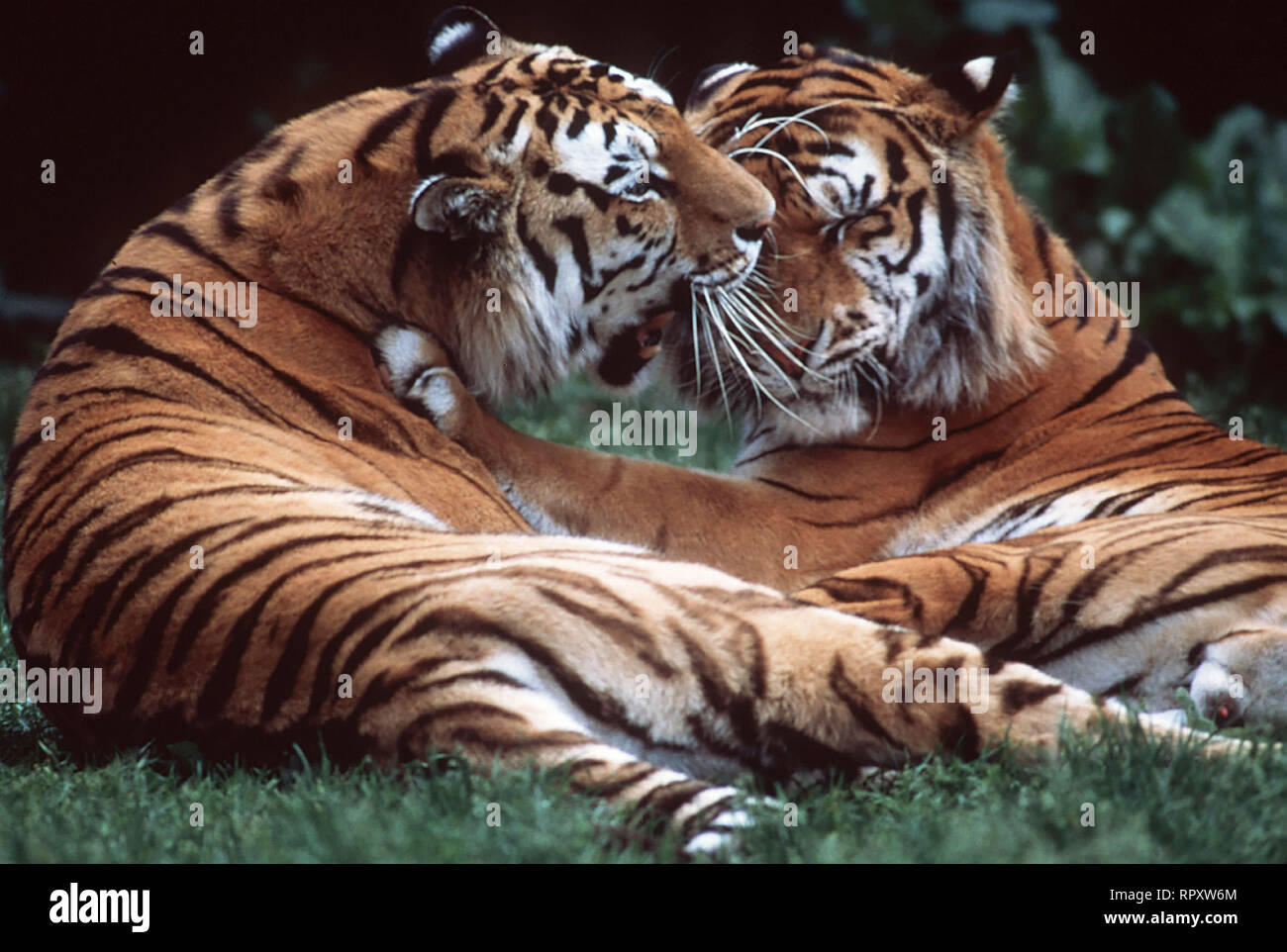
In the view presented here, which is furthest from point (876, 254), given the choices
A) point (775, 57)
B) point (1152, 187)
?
point (1152, 187)

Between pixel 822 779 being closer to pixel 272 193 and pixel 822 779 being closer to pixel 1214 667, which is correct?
pixel 1214 667

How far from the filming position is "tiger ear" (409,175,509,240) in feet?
10.3

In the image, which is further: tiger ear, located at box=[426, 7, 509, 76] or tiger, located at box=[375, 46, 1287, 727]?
tiger ear, located at box=[426, 7, 509, 76]

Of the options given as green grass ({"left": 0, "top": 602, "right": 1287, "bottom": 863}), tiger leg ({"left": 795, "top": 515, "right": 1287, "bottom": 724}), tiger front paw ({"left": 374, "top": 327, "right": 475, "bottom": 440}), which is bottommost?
green grass ({"left": 0, "top": 602, "right": 1287, "bottom": 863})

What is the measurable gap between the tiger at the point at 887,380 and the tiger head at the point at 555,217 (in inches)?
4.3

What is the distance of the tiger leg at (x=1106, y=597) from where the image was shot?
9.74ft

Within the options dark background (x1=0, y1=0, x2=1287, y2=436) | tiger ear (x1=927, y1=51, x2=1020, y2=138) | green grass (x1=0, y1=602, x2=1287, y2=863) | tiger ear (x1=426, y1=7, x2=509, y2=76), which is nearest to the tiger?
tiger ear (x1=927, y1=51, x2=1020, y2=138)

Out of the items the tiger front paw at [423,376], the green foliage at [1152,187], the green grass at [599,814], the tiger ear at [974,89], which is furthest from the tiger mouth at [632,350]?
the green foliage at [1152,187]

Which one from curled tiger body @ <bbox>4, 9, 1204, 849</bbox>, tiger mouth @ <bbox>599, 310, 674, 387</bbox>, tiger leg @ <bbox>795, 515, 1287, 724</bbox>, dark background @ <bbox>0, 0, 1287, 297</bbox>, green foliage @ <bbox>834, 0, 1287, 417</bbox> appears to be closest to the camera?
curled tiger body @ <bbox>4, 9, 1204, 849</bbox>

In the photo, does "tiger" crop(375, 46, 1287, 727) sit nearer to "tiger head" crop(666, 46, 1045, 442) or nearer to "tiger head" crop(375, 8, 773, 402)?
"tiger head" crop(666, 46, 1045, 442)

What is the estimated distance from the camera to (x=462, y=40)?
3715 mm

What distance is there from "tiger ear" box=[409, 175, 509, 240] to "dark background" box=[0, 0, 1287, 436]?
4.01 meters

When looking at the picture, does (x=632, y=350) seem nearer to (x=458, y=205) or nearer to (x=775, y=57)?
(x=458, y=205)
